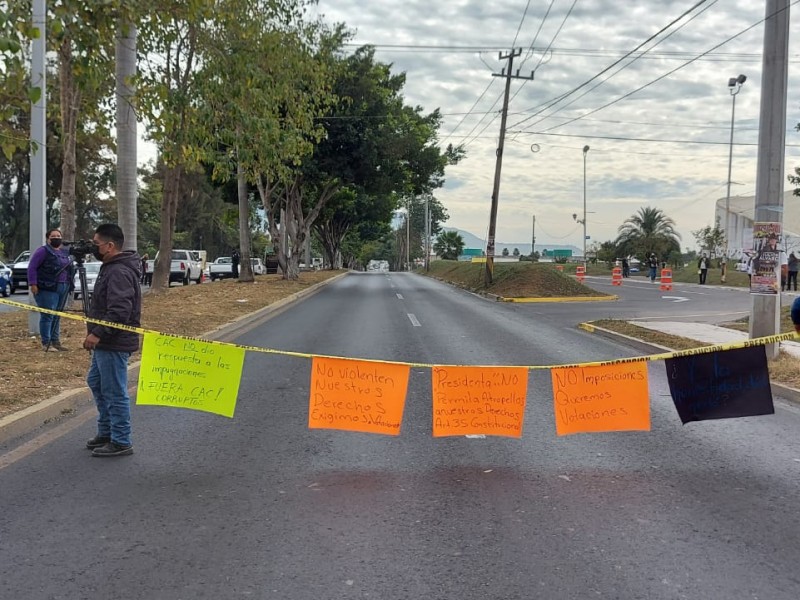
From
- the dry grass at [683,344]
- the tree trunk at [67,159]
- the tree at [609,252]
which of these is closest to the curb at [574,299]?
the dry grass at [683,344]

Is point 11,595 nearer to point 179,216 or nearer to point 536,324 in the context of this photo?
point 536,324

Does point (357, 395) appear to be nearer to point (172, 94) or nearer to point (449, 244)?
point (172, 94)

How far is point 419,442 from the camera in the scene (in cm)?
604

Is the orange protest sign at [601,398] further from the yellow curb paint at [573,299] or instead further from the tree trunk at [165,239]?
the yellow curb paint at [573,299]

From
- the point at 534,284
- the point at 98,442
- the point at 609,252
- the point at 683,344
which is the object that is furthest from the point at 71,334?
the point at 609,252

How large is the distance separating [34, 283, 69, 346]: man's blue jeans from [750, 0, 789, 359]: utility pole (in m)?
10.0

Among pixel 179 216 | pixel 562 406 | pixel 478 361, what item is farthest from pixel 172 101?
pixel 179 216

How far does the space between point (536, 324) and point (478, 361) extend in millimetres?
6561

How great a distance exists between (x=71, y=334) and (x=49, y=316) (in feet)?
5.48

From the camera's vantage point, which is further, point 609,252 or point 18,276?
point 609,252

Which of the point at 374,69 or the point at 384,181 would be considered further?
the point at 384,181

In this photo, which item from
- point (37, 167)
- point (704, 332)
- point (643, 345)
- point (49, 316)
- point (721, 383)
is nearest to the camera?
point (721, 383)

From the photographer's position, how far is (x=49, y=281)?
990cm

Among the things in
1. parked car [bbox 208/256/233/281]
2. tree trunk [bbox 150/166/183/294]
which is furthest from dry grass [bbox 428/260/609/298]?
parked car [bbox 208/256/233/281]
